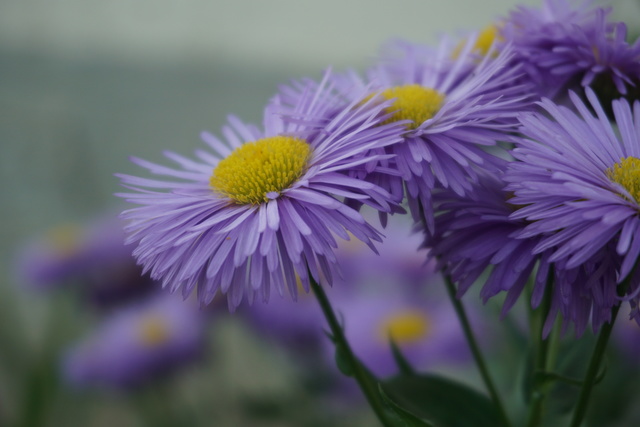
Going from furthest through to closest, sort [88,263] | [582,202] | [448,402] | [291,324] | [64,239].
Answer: [64,239] < [88,263] < [291,324] < [448,402] < [582,202]

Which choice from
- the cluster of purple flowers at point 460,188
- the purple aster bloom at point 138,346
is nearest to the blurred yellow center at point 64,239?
the purple aster bloom at point 138,346

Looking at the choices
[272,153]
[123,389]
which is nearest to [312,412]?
[123,389]

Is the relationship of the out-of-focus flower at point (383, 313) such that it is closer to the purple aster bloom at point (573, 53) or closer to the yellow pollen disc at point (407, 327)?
the yellow pollen disc at point (407, 327)

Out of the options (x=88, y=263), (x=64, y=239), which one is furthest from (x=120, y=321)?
(x=64, y=239)

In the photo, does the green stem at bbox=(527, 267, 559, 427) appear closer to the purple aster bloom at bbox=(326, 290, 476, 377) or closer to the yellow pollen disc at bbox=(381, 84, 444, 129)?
the yellow pollen disc at bbox=(381, 84, 444, 129)

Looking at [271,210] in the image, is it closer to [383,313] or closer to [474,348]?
[474,348]

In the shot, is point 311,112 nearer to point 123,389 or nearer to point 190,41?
point 123,389
